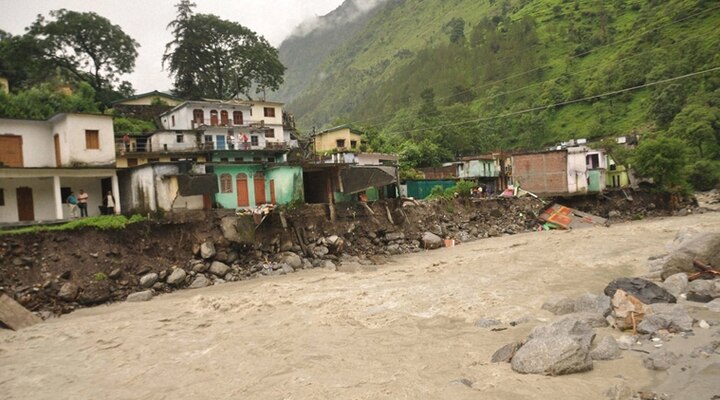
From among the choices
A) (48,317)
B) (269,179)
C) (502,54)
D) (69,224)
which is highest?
(502,54)

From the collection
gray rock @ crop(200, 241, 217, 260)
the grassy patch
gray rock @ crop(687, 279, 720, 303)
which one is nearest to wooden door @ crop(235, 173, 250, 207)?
gray rock @ crop(200, 241, 217, 260)

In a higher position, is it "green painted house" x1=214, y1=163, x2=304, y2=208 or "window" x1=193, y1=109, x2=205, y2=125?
"window" x1=193, y1=109, x2=205, y2=125

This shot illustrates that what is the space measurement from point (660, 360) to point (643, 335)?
1.60 metres

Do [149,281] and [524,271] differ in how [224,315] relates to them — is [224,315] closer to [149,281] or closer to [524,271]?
[149,281]

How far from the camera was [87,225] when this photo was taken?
20.8 metres

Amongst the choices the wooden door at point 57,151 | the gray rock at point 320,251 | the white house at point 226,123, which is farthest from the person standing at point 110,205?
the white house at point 226,123

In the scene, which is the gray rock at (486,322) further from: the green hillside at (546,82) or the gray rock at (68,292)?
the green hillside at (546,82)

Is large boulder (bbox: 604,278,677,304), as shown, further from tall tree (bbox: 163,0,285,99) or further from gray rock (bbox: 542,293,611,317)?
tall tree (bbox: 163,0,285,99)

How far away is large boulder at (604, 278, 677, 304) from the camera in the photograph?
11.6 meters

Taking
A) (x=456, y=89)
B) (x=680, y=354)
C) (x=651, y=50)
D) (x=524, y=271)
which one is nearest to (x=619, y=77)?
(x=651, y=50)

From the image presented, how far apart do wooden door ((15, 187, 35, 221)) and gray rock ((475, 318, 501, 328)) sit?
23923mm

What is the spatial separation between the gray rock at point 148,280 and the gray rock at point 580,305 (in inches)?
665

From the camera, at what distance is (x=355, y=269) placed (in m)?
23.1

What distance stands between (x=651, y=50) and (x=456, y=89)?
38026mm
